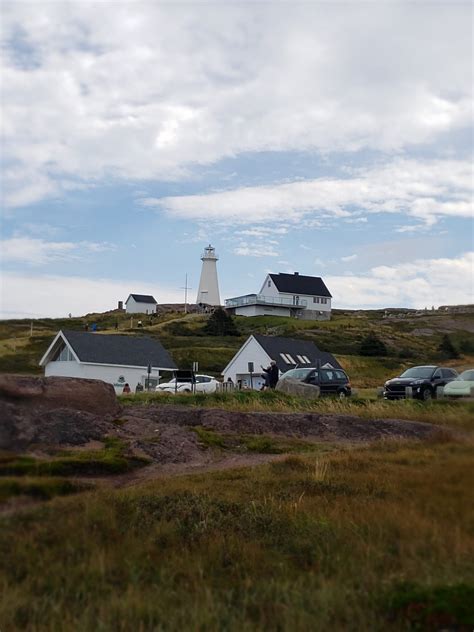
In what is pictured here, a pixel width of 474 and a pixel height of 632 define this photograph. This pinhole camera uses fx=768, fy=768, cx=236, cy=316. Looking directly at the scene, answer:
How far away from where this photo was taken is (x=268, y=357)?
5003 cm

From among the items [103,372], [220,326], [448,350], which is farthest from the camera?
[220,326]

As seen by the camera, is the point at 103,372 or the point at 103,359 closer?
the point at 103,359

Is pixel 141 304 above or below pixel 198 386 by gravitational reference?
above

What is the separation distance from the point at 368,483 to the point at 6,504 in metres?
4.09

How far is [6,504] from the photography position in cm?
702

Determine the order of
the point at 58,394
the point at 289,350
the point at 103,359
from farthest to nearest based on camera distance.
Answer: the point at 289,350
the point at 103,359
the point at 58,394

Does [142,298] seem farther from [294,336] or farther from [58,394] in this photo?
[58,394]

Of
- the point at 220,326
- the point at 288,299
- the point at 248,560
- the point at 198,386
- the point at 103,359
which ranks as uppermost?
the point at 288,299

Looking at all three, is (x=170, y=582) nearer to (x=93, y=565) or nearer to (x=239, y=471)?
(x=93, y=565)

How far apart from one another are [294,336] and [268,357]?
77.2 ft

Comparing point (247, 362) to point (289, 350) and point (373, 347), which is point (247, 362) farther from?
point (373, 347)

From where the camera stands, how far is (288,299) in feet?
322

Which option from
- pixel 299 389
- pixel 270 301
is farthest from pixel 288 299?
pixel 299 389

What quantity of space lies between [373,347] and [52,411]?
43.8 m
